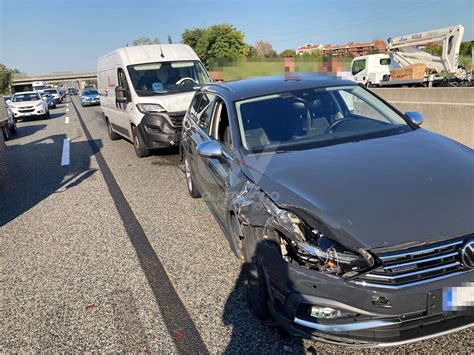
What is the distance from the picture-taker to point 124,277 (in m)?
4.15

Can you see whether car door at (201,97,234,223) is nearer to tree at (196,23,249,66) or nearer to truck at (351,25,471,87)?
truck at (351,25,471,87)

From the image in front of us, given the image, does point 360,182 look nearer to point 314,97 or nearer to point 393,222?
point 393,222

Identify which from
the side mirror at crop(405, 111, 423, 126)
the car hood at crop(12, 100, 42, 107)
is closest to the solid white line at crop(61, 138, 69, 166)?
the side mirror at crop(405, 111, 423, 126)

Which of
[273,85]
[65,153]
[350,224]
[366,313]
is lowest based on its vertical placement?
[65,153]

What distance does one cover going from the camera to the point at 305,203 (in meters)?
2.74

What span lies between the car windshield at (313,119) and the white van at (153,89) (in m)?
4.81

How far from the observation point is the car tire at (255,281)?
292cm

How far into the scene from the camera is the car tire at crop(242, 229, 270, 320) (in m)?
2.92

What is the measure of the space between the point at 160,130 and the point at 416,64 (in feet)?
58.4

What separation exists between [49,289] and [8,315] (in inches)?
17.4

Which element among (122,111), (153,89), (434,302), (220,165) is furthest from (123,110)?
(434,302)

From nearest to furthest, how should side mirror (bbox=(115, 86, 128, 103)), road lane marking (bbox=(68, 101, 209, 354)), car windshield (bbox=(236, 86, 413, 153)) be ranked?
road lane marking (bbox=(68, 101, 209, 354)) < car windshield (bbox=(236, 86, 413, 153)) < side mirror (bbox=(115, 86, 128, 103))

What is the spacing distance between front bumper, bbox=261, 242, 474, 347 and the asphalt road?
45 centimetres

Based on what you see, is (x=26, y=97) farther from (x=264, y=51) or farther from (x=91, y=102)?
(x=264, y=51)
